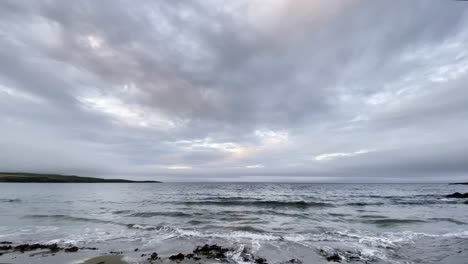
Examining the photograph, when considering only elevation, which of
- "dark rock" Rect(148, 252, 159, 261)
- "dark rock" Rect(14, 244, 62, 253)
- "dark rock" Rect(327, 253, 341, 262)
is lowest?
"dark rock" Rect(14, 244, 62, 253)

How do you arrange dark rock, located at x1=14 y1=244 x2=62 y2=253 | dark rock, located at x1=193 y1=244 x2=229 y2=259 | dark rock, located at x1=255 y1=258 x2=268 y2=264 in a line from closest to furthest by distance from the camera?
dark rock, located at x1=255 y1=258 x2=268 y2=264 → dark rock, located at x1=193 y1=244 x2=229 y2=259 → dark rock, located at x1=14 y1=244 x2=62 y2=253

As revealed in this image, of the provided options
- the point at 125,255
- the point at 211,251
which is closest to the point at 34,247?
the point at 125,255

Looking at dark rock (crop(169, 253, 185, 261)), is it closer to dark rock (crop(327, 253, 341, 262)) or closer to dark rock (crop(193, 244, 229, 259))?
dark rock (crop(193, 244, 229, 259))

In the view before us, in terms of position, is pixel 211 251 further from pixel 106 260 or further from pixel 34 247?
pixel 34 247

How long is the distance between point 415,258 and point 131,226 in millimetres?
17670

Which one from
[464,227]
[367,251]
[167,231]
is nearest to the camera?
[367,251]

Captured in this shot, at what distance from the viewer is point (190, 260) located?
9125mm

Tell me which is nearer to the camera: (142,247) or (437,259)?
(437,259)

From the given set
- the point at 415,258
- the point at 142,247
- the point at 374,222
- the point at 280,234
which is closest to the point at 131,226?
the point at 142,247

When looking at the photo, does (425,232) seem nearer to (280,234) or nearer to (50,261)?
(280,234)

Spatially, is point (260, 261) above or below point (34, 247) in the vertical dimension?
above

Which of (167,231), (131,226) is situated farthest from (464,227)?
(131,226)

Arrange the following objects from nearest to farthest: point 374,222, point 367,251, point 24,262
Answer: point 24,262, point 367,251, point 374,222

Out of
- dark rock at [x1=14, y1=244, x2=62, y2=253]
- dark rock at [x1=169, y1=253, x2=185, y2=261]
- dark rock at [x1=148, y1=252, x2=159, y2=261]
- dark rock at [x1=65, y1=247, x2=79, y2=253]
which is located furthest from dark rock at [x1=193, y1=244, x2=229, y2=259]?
dark rock at [x1=14, y1=244, x2=62, y2=253]
